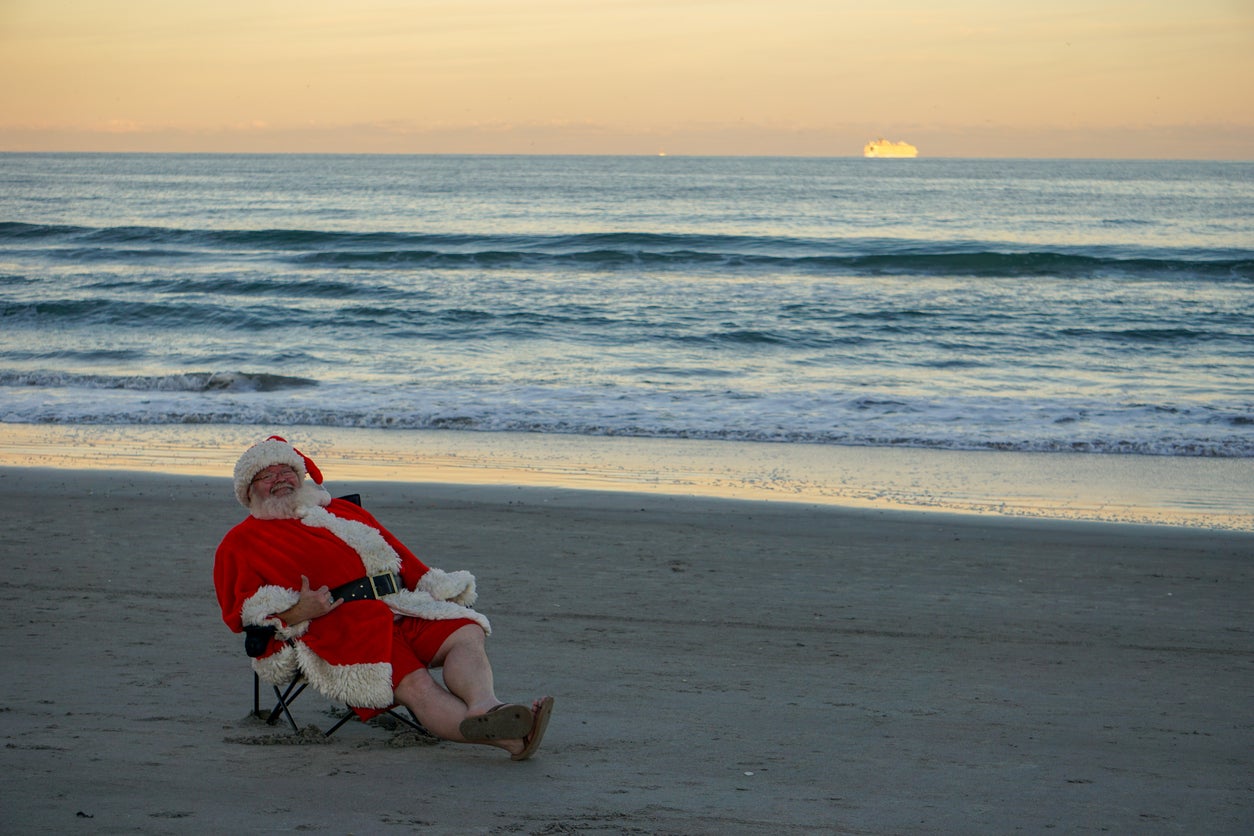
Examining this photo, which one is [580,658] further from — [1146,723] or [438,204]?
[438,204]

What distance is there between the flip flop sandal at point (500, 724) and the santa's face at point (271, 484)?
0.98m

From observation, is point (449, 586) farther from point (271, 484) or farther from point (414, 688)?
point (271, 484)

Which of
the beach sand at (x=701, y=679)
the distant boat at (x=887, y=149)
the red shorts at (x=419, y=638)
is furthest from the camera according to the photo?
the distant boat at (x=887, y=149)

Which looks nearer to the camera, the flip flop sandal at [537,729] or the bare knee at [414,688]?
the flip flop sandal at [537,729]

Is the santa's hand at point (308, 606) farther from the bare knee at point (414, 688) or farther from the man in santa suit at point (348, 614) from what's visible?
the bare knee at point (414, 688)

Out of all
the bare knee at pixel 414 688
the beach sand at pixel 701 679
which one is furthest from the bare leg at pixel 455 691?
the beach sand at pixel 701 679

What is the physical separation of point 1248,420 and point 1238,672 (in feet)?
27.2

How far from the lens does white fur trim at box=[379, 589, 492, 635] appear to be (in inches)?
151

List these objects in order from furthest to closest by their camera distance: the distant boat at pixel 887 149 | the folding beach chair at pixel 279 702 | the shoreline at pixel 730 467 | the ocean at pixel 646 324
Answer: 1. the distant boat at pixel 887 149
2. the ocean at pixel 646 324
3. the shoreline at pixel 730 467
4. the folding beach chair at pixel 279 702

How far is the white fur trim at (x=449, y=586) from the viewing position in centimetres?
392

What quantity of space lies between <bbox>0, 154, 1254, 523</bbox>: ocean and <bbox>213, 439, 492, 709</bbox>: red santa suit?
7343 millimetres

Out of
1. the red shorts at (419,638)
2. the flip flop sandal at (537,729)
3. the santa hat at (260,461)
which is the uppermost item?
the santa hat at (260,461)

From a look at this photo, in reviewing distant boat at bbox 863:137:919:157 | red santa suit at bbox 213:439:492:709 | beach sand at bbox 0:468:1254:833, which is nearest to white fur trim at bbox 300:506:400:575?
red santa suit at bbox 213:439:492:709

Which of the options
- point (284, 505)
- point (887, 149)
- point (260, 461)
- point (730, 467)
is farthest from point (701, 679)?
point (887, 149)
